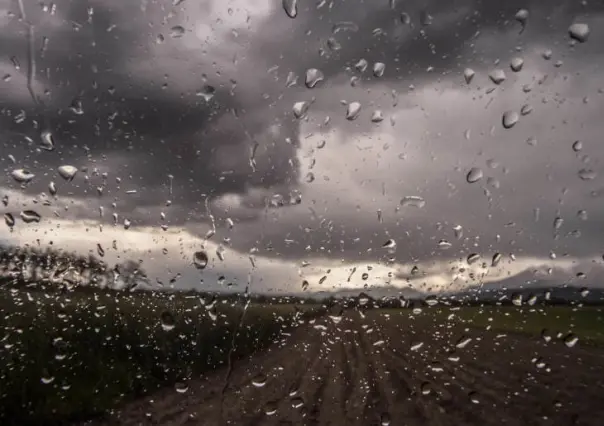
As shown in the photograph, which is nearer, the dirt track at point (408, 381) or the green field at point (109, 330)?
the dirt track at point (408, 381)

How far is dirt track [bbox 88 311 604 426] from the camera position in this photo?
3.63m

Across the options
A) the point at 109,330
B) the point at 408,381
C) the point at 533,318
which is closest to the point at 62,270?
→ the point at 109,330

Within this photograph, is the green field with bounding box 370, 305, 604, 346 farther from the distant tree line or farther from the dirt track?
the distant tree line

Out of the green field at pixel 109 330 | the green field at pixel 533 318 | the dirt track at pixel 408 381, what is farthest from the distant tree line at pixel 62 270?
the green field at pixel 533 318

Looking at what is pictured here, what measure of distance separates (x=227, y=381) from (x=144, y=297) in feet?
2.31

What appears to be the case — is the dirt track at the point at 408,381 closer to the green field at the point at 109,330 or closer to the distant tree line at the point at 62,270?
the green field at the point at 109,330

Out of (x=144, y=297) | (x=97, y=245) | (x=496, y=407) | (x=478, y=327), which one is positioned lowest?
(x=496, y=407)

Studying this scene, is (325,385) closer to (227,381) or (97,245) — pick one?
(227,381)

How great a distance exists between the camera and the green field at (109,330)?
147 inches

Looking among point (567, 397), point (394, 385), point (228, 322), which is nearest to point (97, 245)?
point (228, 322)

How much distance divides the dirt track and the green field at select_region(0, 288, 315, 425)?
0.18 metres

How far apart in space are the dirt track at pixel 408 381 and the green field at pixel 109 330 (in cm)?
18

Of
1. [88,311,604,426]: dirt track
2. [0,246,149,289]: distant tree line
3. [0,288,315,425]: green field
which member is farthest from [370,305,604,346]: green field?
[0,246,149,289]: distant tree line

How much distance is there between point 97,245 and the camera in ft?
12.1
